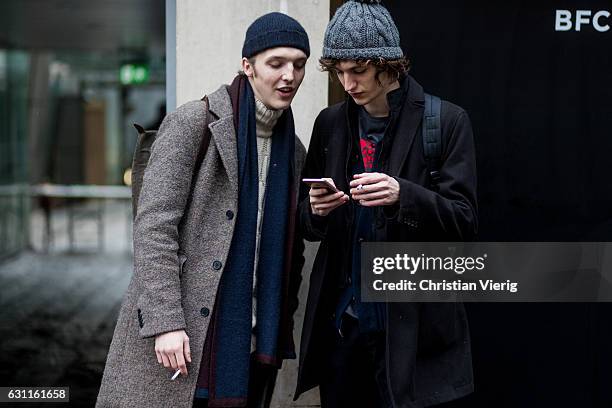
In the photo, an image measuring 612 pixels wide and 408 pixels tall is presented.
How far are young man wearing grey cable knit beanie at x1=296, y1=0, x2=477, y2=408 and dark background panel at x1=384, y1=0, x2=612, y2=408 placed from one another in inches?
51.1

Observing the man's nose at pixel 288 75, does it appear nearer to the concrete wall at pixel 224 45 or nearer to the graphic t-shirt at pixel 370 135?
the graphic t-shirt at pixel 370 135

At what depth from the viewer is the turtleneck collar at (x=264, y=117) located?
9.24 feet

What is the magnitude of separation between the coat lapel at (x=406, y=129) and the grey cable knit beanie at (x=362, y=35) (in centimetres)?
16

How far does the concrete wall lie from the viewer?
3.96m

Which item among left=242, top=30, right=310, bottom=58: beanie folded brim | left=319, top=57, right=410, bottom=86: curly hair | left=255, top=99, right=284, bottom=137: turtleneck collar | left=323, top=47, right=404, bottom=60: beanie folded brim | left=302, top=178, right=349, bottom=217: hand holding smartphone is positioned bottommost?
left=302, top=178, right=349, bottom=217: hand holding smartphone

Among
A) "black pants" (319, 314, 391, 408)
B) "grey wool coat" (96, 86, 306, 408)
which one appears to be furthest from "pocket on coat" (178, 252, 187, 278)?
"black pants" (319, 314, 391, 408)

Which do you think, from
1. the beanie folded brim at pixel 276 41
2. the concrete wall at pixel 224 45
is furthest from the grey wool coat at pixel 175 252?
the concrete wall at pixel 224 45

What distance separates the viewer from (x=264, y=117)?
284 centimetres

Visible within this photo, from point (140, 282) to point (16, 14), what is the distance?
314 inches

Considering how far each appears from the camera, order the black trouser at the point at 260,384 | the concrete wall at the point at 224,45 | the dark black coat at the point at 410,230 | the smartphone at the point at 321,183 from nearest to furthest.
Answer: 1. the smartphone at the point at 321,183
2. the dark black coat at the point at 410,230
3. the black trouser at the point at 260,384
4. the concrete wall at the point at 224,45

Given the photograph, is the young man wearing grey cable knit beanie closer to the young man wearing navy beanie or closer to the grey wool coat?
the young man wearing navy beanie

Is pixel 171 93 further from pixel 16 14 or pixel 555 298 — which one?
pixel 16 14

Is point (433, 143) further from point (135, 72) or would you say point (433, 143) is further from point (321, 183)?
point (135, 72)

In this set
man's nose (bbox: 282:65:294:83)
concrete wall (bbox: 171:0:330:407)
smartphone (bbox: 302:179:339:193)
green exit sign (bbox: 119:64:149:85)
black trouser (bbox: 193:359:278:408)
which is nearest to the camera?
Result: smartphone (bbox: 302:179:339:193)
